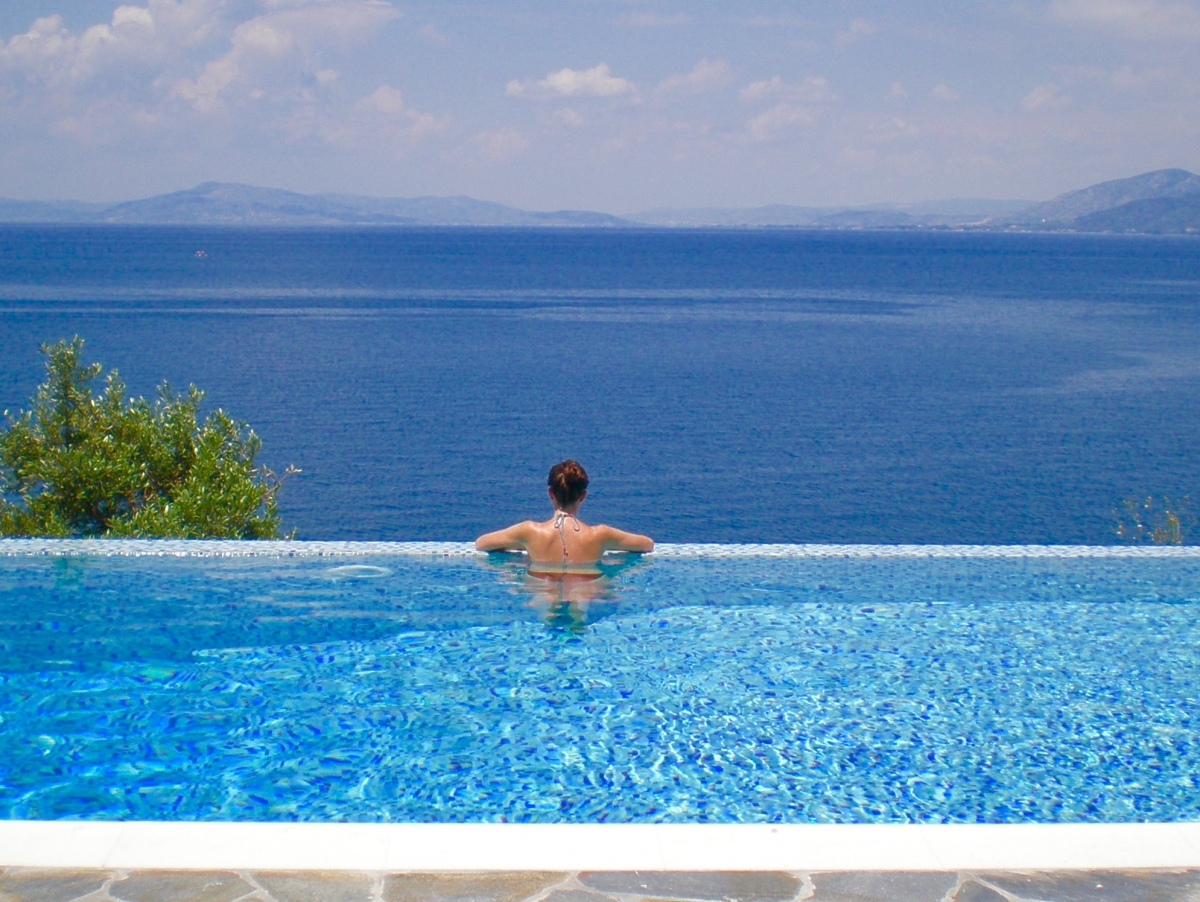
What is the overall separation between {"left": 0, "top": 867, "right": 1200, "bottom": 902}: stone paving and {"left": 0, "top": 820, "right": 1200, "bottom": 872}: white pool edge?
5cm

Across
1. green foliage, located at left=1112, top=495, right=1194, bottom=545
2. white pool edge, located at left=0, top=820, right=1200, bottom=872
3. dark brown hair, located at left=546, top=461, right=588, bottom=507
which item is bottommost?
green foliage, located at left=1112, top=495, right=1194, bottom=545

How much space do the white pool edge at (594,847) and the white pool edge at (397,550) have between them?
5084mm

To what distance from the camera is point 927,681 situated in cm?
636

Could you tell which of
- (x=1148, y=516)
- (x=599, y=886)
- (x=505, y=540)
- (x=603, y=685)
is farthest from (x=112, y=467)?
(x=1148, y=516)

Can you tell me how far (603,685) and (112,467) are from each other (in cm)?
729

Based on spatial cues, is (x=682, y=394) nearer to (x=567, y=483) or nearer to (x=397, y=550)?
(x=397, y=550)

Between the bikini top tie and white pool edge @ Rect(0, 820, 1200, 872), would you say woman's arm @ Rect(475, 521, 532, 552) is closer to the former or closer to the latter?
the bikini top tie

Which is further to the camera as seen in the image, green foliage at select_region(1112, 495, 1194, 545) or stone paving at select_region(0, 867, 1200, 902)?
green foliage at select_region(1112, 495, 1194, 545)

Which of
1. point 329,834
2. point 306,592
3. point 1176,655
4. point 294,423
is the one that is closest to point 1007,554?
point 1176,655

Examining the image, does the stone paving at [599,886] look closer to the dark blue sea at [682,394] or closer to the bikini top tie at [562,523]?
the bikini top tie at [562,523]

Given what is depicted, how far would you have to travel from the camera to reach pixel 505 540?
8.41 m

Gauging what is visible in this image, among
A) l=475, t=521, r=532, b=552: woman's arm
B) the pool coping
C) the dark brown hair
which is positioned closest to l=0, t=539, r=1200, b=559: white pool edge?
l=475, t=521, r=532, b=552: woman's arm

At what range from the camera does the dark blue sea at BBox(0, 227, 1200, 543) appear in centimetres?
2536

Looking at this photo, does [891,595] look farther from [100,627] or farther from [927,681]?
[100,627]
